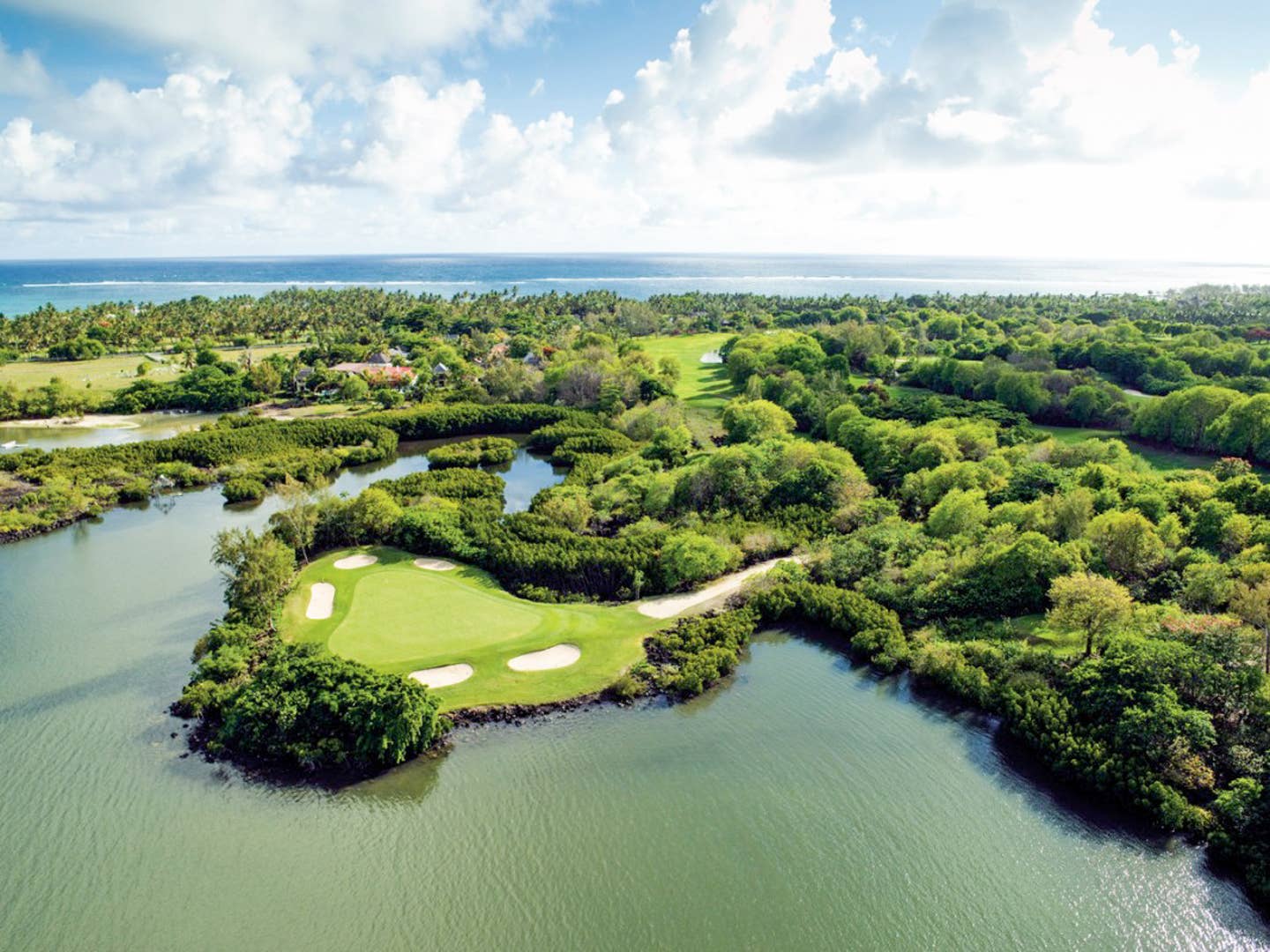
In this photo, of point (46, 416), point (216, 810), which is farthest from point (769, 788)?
point (46, 416)

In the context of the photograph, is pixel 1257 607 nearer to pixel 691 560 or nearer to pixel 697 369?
pixel 691 560

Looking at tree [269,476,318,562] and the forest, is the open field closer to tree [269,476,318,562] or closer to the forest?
the forest

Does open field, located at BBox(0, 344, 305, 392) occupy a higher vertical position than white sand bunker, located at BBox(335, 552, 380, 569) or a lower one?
higher

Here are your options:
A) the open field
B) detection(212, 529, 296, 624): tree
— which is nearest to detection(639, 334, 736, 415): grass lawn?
detection(212, 529, 296, 624): tree

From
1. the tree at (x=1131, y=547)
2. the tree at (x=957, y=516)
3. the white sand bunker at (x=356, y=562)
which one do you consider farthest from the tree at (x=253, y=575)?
the tree at (x=1131, y=547)

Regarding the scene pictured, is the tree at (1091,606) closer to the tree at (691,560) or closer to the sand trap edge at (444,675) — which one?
the tree at (691,560)

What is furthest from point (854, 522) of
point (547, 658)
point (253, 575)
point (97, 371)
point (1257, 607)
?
point (97, 371)
